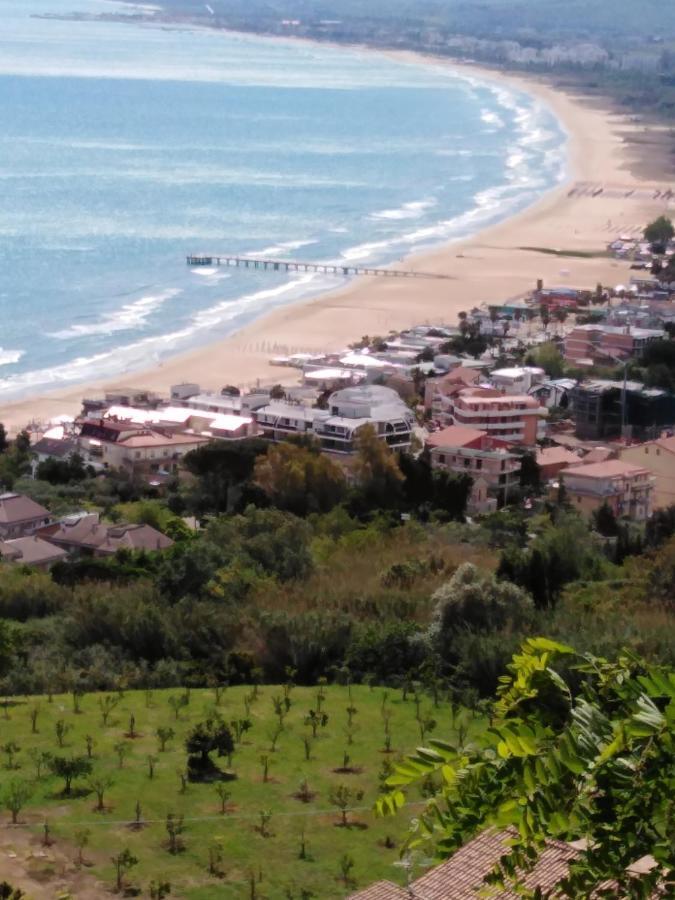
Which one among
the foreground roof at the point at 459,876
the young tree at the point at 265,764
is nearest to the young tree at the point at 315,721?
the young tree at the point at 265,764

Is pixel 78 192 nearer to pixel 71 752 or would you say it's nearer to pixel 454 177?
pixel 454 177

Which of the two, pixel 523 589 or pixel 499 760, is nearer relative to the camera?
pixel 499 760

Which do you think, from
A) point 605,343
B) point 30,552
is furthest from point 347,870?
point 605,343

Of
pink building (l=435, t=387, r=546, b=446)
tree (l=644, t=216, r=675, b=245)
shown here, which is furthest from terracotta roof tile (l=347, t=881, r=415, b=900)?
tree (l=644, t=216, r=675, b=245)

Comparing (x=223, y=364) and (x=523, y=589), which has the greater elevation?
(x=523, y=589)

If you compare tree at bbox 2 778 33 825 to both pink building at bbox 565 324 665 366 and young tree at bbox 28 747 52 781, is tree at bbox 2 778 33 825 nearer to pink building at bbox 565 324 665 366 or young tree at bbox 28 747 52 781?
young tree at bbox 28 747 52 781

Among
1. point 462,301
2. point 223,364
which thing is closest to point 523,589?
point 223,364

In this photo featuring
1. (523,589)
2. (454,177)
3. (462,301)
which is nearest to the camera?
(523,589)
